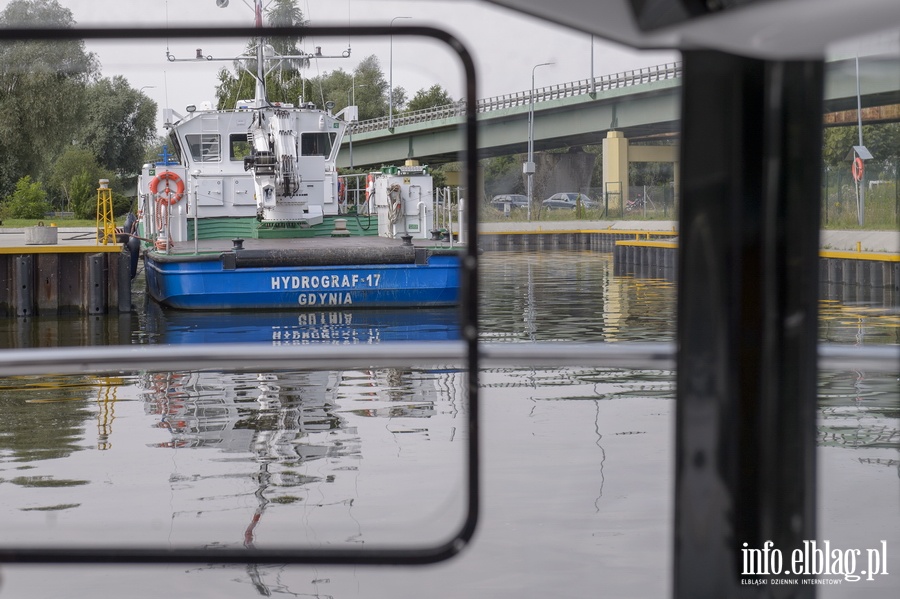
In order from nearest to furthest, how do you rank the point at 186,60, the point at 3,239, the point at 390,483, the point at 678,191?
1. the point at 678,191
2. the point at 186,60
3. the point at 3,239
4. the point at 390,483

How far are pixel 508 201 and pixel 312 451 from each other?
4.92 m

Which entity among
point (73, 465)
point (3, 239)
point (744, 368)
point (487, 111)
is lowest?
point (73, 465)

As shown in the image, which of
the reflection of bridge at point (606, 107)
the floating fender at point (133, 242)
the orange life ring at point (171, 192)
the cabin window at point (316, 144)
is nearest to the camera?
the reflection of bridge at point (606, 107)

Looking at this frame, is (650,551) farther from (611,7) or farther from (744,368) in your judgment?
(611,7)

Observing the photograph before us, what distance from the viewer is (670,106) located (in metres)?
1.73

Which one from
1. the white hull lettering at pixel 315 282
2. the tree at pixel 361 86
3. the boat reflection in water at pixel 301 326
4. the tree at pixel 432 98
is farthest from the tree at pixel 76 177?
the white hull lettering at pixel 315 282

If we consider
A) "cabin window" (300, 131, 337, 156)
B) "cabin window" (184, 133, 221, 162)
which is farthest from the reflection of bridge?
"cabin window" (300, 131, 337, 156)

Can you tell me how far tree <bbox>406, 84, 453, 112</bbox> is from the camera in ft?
5.86

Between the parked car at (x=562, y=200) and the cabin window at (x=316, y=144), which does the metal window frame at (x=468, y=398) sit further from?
the cabin window at (x=316, y=144)

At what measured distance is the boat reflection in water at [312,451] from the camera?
2055 millimetres

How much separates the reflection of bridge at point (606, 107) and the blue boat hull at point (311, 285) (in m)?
13.2

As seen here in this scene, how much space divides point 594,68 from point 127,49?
75 centimetres

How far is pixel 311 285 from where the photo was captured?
1520 cm

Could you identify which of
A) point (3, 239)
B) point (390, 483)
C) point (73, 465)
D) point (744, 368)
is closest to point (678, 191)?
point (744, 368)
